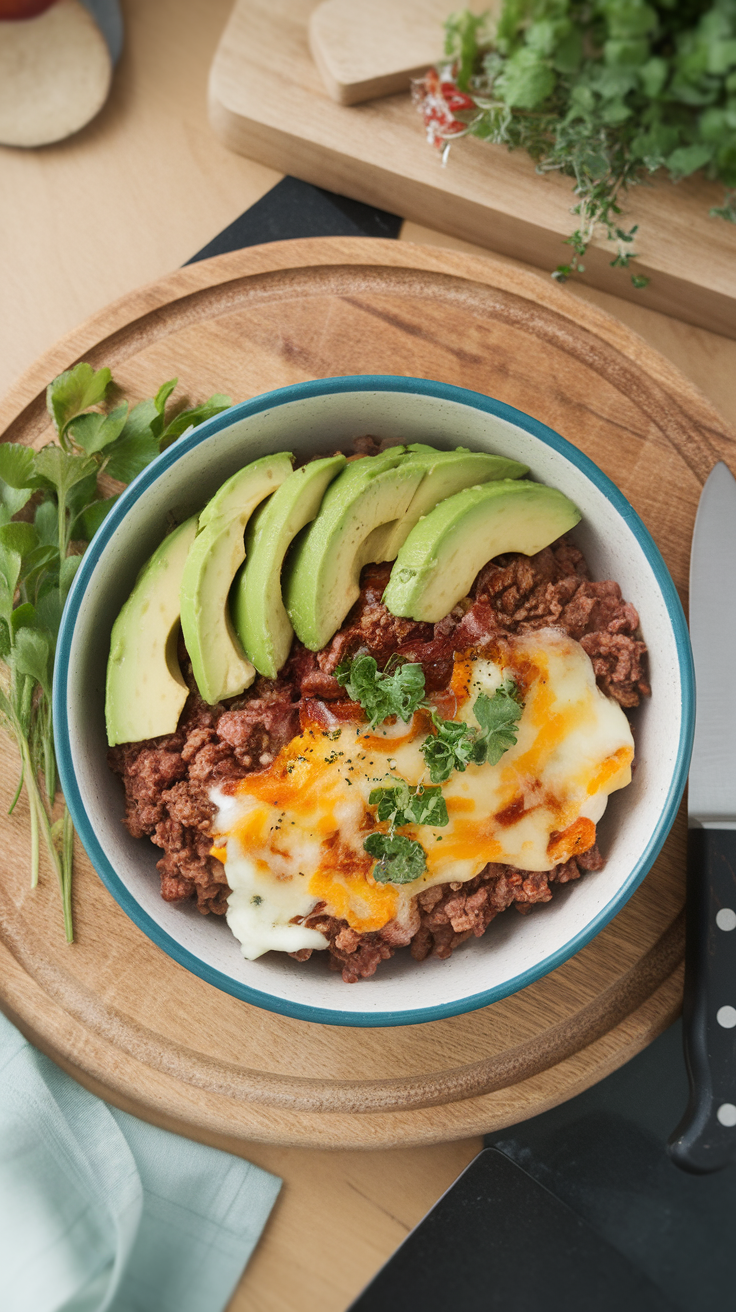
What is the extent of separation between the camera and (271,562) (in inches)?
92.8

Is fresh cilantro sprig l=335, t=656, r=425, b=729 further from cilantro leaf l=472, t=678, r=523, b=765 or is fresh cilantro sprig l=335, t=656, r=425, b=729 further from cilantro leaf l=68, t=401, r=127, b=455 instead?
cilantro leaf l=68, t=401, r=127, b=455

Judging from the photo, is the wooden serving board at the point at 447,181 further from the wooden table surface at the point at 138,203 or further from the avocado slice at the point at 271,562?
the avocado slice at the point at 271,562

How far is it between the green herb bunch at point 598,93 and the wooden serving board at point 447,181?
0.06m

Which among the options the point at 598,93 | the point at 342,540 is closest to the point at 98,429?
the point at 342,540

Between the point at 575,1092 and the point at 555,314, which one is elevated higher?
the point at 555,314

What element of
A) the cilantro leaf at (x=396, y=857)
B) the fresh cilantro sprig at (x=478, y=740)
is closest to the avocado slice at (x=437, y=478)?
the fresh cilantro sprig at (x=478, y=740)

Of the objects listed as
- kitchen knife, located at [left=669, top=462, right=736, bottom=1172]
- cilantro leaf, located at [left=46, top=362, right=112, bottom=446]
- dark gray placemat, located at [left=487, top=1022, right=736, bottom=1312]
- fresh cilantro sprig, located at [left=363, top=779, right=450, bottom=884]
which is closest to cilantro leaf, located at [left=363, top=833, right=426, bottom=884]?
fresh cilantro sprig, located at [left=363, top=779, right=450, bottom=884]

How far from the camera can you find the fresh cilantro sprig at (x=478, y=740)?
7.57 ft

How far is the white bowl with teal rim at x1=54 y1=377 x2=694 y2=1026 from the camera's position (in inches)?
95.1

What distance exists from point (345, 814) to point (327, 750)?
0.56 feet

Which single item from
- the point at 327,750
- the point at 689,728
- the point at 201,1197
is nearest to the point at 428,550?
the point at 327,750

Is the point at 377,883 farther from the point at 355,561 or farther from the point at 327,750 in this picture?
the point at 355,561

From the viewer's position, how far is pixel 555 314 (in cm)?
304

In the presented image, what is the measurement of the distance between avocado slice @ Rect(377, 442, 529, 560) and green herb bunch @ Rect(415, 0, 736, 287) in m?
0.99
